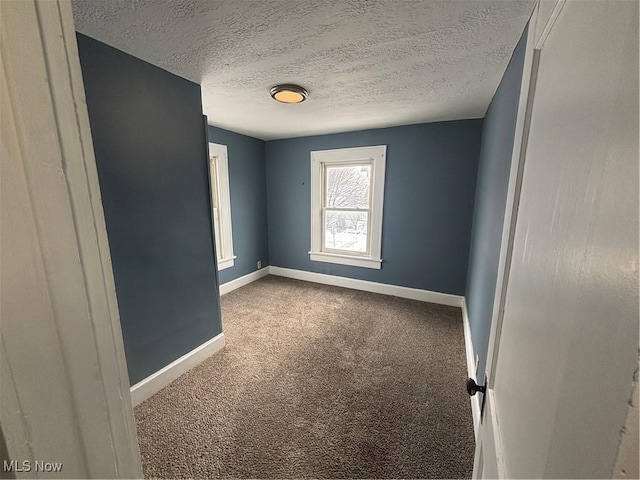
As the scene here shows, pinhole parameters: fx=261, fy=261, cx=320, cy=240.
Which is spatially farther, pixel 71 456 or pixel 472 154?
pixel 472 154

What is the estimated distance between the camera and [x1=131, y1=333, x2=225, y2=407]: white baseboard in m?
1.75

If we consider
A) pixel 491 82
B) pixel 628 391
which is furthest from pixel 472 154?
Answer: pixel 628 391

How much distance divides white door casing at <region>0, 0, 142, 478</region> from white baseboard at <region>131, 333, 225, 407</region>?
62.8 inches

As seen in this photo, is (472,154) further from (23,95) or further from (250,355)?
(23,95)

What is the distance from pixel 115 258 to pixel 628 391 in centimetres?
198

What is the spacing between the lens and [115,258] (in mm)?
1542

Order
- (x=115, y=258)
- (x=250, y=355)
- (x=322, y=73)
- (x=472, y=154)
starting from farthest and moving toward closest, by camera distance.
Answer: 1. (x=472, y=154)
2. (x=250, y=355)
3. (x=322, y=73)
4. (x=115, y=258)

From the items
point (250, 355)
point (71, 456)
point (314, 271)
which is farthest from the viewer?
point (314, 271)

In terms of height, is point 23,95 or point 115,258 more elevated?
point 23,95

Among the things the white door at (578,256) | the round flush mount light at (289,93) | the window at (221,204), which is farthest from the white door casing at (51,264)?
the window at (221,204)

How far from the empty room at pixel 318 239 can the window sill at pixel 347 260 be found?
12 cm

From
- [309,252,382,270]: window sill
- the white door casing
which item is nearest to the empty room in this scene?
the white door casing

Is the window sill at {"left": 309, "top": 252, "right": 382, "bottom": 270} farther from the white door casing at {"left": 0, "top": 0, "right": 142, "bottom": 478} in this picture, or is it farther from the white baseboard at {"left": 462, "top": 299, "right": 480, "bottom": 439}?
the white door casing at {"left": 0, "top": 0, "right": 142, "bottom": 478}

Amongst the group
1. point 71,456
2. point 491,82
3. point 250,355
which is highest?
point 491,82
